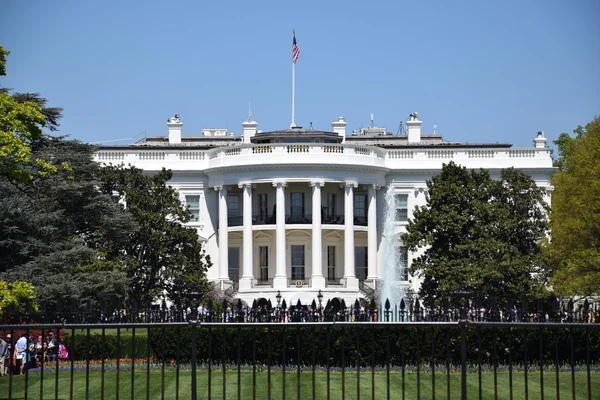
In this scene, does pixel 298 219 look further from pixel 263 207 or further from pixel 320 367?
pixel 320 367

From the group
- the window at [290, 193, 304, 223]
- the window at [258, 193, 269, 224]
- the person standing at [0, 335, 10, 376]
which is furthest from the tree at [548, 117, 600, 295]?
the person standing at [0, 335, 10, 376]

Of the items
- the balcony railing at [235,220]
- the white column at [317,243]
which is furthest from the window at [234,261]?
the white column at [317,243]

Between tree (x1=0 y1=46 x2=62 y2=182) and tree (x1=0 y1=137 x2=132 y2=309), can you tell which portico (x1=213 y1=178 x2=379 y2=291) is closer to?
tree (x1=0 y1=137 x2=132 y2=309)

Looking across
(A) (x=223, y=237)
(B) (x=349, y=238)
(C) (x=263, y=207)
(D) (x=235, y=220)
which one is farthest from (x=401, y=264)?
(A) (x=223, y=237)

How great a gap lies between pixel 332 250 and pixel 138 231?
1810cm

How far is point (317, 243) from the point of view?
224 feet

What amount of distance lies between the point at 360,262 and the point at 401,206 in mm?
4523

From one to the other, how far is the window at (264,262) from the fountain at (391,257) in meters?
6.87

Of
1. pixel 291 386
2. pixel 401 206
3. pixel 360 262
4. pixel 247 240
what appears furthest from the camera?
pixel 401 206

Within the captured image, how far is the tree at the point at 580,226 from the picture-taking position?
45906 mm

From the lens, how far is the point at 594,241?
154ft

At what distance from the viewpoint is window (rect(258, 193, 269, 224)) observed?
70812 millimetres

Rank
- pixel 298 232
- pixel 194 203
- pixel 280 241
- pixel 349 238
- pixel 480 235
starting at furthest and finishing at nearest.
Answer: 1. pixel 194 203
2. pixel 298 232
3. pixel 349 238
4. pixel 280 241
5. pixel 480 235

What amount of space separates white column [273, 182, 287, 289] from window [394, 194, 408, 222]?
7.98 m
